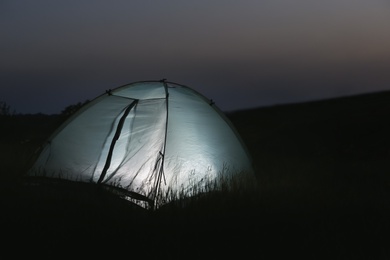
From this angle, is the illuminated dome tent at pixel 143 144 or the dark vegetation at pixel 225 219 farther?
the illuminated dome tent at pixel 143 144

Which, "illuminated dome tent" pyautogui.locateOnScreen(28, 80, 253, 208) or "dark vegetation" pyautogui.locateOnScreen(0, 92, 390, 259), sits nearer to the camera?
"dark vegetation" pyautogui.locateOnScreen(0, 92, 390, 259)

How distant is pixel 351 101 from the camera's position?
17.6 metres

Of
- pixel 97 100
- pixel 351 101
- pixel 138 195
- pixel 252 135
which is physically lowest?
pixel 138 195

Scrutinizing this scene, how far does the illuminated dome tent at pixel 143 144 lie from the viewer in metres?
8.08

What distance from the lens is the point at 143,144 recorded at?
8.23 metres

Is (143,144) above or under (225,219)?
above

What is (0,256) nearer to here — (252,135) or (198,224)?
(198,224)

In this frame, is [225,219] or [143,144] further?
[143,144]

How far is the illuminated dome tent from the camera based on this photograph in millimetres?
8078

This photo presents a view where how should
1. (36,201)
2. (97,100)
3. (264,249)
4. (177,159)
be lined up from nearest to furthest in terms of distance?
(264,249), (36,201), (177,159), (97,100)

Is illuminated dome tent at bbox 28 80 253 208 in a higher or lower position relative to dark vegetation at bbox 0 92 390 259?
higher

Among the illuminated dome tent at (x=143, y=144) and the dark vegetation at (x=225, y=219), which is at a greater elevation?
the illuminated dome tent at (x=143, y=144)

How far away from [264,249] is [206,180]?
299cm

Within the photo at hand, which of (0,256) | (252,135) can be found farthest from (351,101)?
(0,256)
